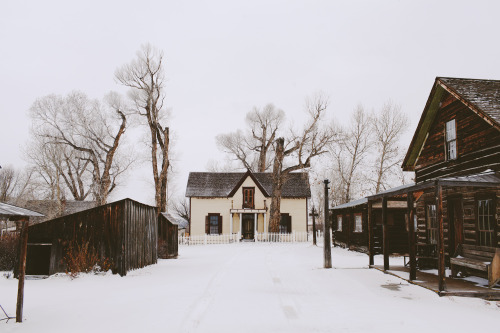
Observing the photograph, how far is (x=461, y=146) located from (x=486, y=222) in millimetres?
2604

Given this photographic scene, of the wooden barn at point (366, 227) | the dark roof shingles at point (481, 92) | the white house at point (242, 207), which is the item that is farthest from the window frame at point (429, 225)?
the white house at point (242, 207)

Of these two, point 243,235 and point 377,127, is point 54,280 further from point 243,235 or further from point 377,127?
point 377,127

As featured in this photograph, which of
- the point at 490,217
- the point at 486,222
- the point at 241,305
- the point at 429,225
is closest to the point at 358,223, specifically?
the point at 429,225

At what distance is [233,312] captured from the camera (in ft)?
24.5

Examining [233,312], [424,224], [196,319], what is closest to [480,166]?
[424,224]

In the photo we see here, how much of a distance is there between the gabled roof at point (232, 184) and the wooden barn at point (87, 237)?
23.1 meters

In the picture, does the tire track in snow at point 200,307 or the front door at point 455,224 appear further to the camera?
the front door at point 455,224

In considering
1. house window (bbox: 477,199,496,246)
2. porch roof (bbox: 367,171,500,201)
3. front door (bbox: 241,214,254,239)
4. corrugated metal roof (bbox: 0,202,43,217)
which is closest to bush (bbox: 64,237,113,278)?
corrugated metal roof (bbox: 0,202,43,217)

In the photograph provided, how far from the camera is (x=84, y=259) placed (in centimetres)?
1239

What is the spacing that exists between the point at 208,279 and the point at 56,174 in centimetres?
3482

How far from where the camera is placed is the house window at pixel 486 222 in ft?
38.4

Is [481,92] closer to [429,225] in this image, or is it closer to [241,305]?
[429,225]

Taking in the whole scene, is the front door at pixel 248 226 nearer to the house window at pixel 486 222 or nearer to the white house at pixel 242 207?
the white house at pixel 242 207

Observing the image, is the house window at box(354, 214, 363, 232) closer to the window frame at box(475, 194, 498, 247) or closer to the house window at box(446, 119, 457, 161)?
the house window at box(446, 119, 457, 161)
